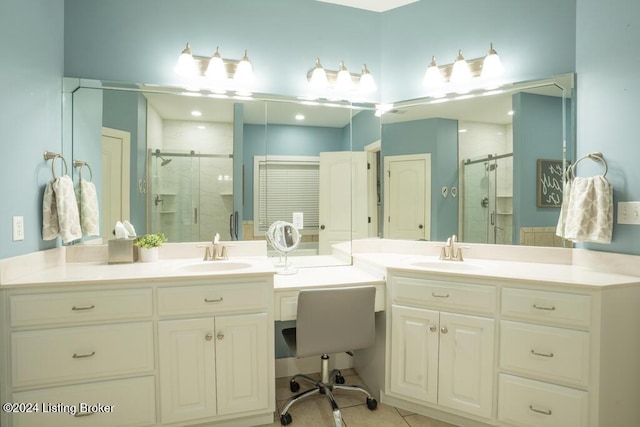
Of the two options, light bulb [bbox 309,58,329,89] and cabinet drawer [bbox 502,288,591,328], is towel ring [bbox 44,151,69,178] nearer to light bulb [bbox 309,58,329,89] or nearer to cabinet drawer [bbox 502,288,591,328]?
light bulb [bbox 309,58,329,89]

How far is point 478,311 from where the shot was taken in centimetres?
165

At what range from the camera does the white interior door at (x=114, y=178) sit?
1975 millimetres

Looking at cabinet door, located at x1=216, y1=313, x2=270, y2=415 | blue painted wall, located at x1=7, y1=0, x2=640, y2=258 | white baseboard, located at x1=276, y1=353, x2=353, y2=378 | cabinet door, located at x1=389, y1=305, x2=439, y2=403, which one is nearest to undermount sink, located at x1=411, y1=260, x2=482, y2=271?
cabinet door, located at x1=389, y1=305, x2=439, y2=403

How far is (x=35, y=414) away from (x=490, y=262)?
8.26 feet

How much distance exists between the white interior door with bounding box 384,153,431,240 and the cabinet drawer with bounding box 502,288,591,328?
80cm

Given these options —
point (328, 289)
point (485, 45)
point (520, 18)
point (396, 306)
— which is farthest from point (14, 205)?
point (520, 18)

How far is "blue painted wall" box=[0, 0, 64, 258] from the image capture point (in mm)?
1479

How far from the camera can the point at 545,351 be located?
4.97ft

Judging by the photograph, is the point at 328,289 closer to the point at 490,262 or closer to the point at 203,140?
the point at 490,262

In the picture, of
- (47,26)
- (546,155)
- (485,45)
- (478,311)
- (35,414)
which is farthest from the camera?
(485,45)

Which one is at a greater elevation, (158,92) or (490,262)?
(158,92)

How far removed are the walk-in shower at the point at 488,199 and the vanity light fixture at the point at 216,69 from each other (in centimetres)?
162

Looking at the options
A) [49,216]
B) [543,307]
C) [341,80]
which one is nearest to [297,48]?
[341,80]

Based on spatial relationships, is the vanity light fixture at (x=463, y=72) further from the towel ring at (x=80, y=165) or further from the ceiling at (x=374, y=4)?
the towel ring at (x=80, y=165)
